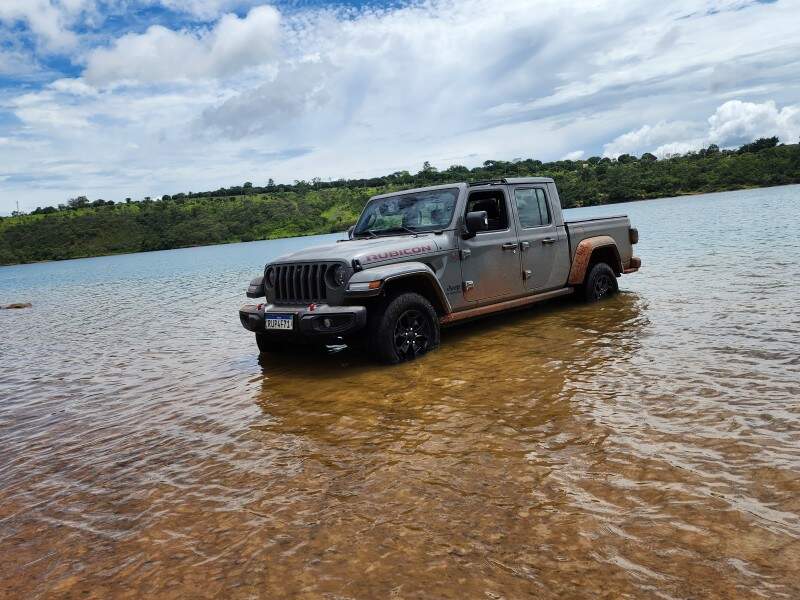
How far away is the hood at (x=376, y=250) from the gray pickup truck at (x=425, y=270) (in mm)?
13

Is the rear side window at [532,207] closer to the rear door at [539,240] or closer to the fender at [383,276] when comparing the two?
the rear door at [539,240]

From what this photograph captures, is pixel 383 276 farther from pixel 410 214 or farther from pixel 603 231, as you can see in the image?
pixel 603 231

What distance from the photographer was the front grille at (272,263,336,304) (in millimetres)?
6219

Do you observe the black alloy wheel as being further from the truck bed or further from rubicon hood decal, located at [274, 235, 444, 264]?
the truck bed

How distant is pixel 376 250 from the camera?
6332 millimetres

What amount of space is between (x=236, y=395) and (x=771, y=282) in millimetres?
8293

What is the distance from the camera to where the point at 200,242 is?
105 metres

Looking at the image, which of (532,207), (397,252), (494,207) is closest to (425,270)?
(397,252)

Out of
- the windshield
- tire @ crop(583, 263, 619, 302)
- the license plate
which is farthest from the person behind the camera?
tire @ crop(583, 263, 619, 302)

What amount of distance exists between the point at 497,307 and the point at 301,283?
8.58ft

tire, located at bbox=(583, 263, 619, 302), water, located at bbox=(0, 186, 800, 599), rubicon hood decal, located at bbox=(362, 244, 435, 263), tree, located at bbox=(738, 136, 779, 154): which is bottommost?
water, located at bbox=(0, 186, 800, 599)

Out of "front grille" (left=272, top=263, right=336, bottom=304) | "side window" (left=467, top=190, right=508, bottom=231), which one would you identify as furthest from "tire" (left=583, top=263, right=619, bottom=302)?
"front grille" (left=272, top=263, right=336, bottom=304)

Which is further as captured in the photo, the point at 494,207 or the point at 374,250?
the point at 494,207

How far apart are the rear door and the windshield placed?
1.19 metres
